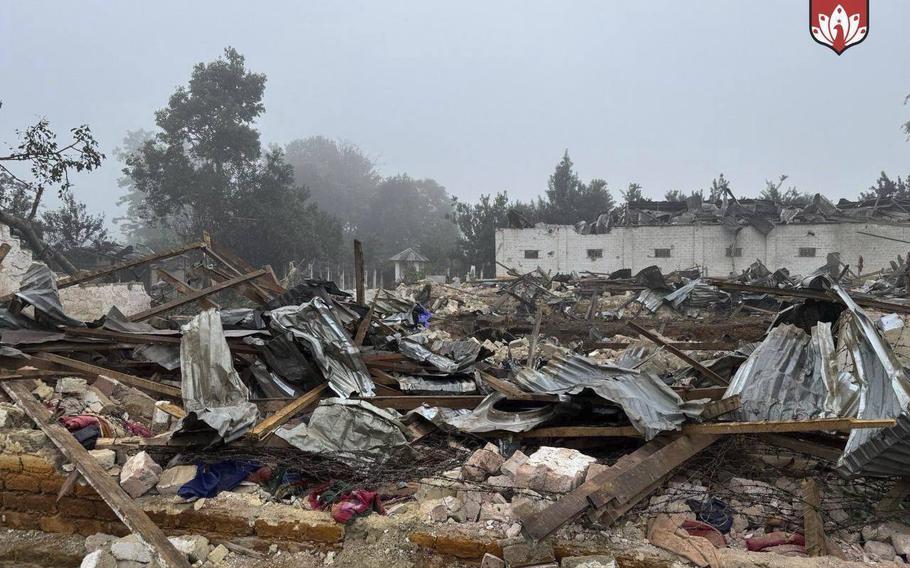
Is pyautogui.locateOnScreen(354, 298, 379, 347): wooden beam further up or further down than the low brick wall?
further up

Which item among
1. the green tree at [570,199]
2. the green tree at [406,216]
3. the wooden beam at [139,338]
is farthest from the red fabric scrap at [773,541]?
the green tree at [406,216]

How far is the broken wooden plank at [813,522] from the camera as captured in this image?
114 inches

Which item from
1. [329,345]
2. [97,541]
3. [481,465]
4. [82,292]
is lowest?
[97,541]

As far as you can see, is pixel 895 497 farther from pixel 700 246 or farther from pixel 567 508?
pixel 700 246

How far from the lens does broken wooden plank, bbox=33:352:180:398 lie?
4852 mm

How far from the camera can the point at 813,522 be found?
9.87ft

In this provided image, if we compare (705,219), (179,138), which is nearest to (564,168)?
(705,219)

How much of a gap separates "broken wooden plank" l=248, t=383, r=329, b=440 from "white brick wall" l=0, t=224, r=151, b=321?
617 centimetres

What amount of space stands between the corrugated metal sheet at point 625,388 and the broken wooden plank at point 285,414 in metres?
1.80

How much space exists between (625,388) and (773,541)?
1.22 meters

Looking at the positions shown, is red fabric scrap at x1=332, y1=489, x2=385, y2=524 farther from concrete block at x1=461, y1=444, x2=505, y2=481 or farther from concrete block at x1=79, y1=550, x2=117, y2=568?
concrete block at x1=79, y1=550, x2=117, y2=568

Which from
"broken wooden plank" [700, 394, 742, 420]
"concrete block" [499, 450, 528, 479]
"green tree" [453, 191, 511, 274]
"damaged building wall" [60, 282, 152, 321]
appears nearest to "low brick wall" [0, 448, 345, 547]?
"concrete block" [499, 450, 528, 479]

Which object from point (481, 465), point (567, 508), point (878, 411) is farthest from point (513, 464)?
point (878, 411)

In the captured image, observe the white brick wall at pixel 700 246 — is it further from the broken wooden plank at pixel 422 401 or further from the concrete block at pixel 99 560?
the concrete block at pixel 99 560
